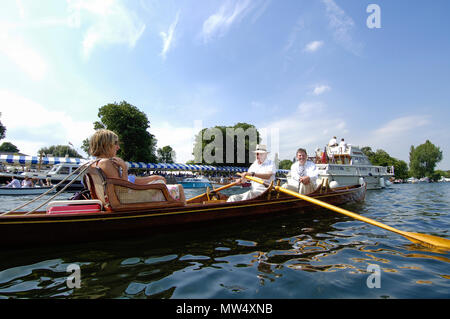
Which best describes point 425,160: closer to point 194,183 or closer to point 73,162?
point 194,183

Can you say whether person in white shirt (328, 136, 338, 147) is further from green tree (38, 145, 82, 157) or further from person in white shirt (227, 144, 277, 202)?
green tree (38, 145, 82, 157)

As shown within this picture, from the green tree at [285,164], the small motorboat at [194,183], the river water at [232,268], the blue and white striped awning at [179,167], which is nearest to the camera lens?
the river water at [232,268]

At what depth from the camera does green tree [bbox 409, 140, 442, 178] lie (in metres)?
71.7

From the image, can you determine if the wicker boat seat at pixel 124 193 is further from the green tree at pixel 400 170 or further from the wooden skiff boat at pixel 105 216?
the green tree at pixel 400 170

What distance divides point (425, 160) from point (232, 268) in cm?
9544

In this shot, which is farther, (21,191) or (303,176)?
(21,191)

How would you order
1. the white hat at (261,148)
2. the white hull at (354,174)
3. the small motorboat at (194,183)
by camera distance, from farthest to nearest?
the small motorboat at (194,183)
the white hull at (354,174)
the white hat at (261,148)

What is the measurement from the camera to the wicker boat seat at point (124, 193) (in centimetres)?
366

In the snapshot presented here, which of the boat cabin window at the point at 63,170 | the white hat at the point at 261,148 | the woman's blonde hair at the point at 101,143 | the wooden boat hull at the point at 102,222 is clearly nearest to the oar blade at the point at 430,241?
the wooden boat hull at the point at 102,222

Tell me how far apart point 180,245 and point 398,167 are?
276 ft

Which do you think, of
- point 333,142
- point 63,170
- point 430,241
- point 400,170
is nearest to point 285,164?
point 400,170

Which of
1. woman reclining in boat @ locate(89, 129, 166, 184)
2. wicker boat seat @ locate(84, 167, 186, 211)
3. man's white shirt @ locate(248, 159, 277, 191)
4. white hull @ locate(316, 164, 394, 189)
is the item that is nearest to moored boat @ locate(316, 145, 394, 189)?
white hull @ locate(316, 164, 394, 189)

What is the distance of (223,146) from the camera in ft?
140

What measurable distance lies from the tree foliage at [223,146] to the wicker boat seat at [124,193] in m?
37.3
